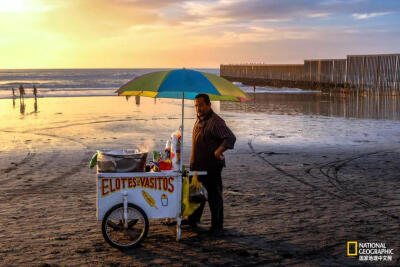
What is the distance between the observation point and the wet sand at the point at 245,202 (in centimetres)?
578

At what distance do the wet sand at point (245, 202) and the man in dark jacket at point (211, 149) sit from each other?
42cm

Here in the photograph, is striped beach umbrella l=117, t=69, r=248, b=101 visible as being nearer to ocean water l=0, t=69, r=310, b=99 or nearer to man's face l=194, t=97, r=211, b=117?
man's face l=194, t=97, r=211, b=117

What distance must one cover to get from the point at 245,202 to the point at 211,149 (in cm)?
216

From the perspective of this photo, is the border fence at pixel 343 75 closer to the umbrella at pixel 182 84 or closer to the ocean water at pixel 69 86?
the ocean water at pixel 69 86

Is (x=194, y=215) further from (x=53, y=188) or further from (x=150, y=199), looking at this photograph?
(x=53, y=188)

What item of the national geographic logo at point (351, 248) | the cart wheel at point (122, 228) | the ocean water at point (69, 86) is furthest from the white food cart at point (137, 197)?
the ocean water at point (69, 86)

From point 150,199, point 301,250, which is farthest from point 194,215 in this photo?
point 301,250

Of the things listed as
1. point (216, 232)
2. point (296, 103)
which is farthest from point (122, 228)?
point (296, 103)

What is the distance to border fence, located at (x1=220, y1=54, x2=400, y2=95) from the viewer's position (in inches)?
1750

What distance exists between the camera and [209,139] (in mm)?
6379

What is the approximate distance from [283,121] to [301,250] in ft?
54.6

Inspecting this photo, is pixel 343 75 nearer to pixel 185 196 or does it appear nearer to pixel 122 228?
pixel 185 196

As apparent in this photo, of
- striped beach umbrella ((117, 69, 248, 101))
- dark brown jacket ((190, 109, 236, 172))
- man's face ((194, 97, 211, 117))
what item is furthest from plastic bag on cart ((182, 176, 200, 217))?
striped beach umbrella ((117, 69, 248, 101))

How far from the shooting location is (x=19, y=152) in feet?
43.8
